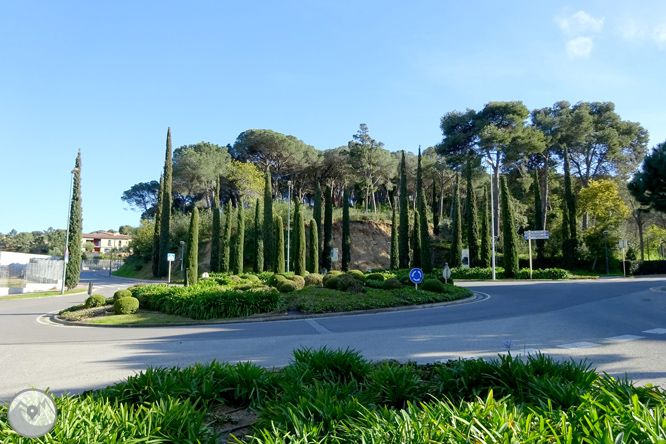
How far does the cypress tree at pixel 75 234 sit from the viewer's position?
33.0 meters

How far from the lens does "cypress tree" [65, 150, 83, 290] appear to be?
32969 mm

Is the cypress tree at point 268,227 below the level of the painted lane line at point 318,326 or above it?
above

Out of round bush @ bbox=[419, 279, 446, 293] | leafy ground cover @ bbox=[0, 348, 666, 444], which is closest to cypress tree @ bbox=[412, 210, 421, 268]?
round bush @ bbox=[419, 279, 446, 293]

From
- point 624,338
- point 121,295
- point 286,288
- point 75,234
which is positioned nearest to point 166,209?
point 75,234

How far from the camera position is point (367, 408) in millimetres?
3783

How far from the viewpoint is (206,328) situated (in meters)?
13.0

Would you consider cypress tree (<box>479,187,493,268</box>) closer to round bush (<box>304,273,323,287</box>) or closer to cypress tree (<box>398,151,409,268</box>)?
cypress tree (<box>398,151,409,268</box>)

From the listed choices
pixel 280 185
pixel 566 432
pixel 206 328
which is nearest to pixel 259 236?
pixel 280 185

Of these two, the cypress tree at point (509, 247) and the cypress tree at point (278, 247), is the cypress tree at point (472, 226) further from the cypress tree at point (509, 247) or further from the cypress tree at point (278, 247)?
the cypress tree at point (278, 247)

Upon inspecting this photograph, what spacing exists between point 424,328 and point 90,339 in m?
8.71

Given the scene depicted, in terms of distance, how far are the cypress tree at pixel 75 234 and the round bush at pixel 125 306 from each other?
19306 millimetres

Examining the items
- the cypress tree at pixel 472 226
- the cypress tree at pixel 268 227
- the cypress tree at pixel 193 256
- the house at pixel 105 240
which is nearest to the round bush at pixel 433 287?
the cypress tree at pixel 193 256

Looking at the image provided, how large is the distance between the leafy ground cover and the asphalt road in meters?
2.50

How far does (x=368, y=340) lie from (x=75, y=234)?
106ft
